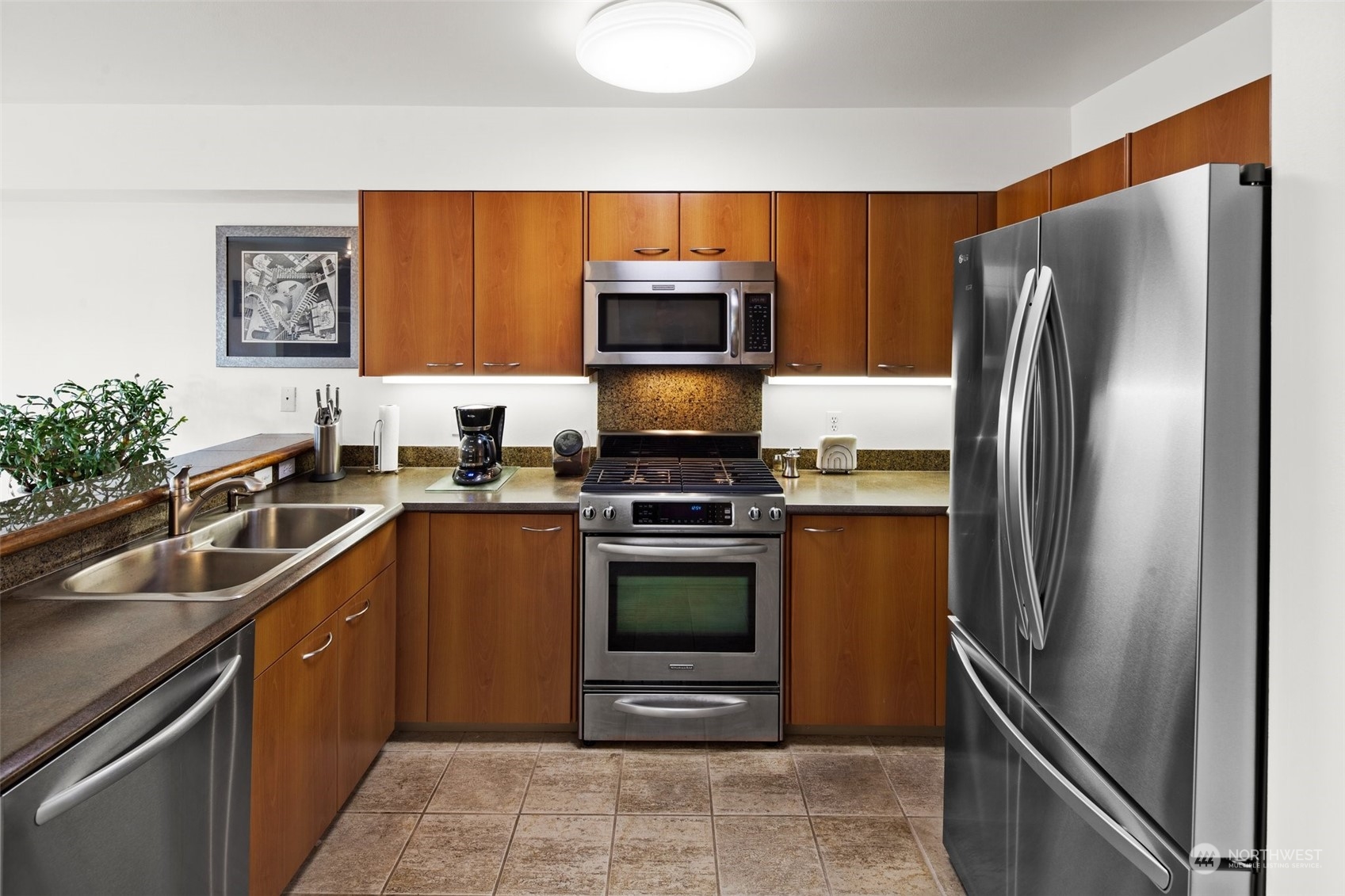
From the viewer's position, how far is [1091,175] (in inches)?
86.7

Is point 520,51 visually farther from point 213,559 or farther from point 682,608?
point 682,608

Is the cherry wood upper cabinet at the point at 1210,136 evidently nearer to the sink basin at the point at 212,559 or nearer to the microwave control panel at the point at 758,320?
the microwave control panel at the point at 758,320

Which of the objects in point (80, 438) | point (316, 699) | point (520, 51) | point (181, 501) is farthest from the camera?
point (520, 51)

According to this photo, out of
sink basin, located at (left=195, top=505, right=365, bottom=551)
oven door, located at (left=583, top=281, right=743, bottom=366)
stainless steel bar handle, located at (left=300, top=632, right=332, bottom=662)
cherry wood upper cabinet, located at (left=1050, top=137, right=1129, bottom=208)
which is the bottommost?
stainless steel bar handle, located at (left=300, top=632, right=332, bottom=662)

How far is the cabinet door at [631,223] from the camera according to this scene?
3127 mm

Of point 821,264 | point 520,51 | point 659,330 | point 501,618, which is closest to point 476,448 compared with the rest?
point 501,618

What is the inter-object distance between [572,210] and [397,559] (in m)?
1.43

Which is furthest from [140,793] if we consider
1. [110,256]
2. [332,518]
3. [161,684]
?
[110,256]

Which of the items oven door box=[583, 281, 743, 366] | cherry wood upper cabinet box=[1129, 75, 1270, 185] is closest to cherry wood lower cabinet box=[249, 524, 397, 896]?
oven door box=[583, 281, 743, 366]

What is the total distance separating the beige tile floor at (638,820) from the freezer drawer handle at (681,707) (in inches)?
5.4

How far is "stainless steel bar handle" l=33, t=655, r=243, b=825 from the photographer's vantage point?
110 centimetres

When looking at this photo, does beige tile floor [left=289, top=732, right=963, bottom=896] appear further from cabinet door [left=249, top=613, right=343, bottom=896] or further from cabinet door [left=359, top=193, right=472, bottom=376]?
cabinet door [left=359, top=193, right=472, bottom=376]

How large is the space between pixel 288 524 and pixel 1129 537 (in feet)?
7.74

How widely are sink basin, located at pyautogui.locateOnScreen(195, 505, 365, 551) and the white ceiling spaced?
1.45 m
